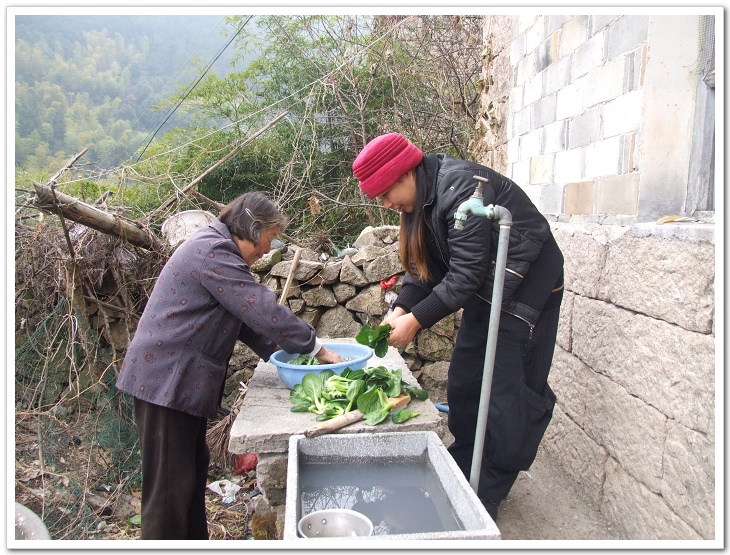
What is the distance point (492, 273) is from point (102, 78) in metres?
6.83

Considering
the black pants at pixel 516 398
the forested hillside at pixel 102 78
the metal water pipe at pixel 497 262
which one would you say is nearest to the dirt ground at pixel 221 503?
the black pants at pixel 516 398

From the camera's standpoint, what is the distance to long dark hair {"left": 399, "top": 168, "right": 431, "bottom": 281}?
8.40 feet

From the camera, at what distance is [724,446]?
2.05m

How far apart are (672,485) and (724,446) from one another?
15.7 inches

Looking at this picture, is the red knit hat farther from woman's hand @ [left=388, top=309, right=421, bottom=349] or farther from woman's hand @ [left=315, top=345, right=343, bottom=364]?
woman's hand @ [left=315, top=345, right=343, bottom=364]

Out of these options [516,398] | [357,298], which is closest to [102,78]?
[357,298]

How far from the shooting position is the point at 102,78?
7.25m

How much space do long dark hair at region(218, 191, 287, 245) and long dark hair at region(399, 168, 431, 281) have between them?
672mm

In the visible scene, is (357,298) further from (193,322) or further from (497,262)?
(497,262)

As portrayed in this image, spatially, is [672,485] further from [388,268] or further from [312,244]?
[312,244]

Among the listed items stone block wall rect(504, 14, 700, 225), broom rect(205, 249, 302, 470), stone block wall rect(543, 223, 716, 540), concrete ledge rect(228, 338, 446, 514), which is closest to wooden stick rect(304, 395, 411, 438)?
concrete ledge rect(228, 338, 446, 514)

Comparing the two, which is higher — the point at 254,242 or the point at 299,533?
the point at 254,242

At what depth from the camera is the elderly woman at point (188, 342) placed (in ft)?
7.74
